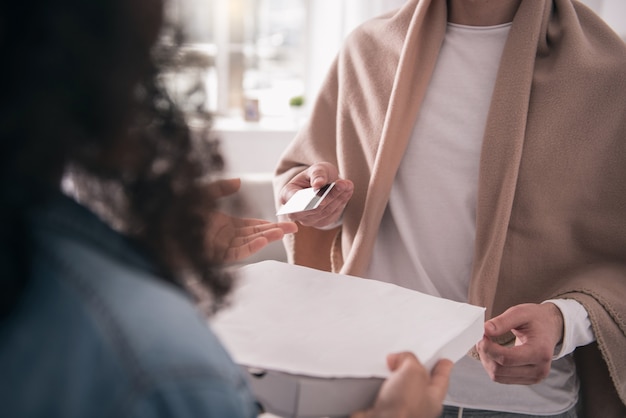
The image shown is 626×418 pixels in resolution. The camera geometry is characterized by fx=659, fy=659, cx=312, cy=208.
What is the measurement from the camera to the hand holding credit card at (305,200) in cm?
112

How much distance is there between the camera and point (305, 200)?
1.15m

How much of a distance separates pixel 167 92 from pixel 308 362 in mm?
322

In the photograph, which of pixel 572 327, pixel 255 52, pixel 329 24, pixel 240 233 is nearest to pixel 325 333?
pixel 240 233

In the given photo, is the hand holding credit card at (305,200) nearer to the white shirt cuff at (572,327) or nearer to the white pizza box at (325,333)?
the white pizza box at (325,333)

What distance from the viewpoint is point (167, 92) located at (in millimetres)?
543

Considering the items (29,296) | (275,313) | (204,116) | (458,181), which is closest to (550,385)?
(458,181)

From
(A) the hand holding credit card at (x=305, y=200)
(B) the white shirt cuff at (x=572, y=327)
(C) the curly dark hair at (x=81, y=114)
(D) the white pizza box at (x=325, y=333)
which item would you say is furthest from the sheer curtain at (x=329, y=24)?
(C) the curly dark hair at (x=81, y=114)

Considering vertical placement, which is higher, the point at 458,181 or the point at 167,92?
the point at 167,92

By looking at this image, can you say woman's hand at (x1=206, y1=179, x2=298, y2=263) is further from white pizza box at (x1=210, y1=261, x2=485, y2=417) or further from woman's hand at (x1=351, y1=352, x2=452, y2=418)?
woman's hand at (x1=351, y1=352, x2=452, y2=418)

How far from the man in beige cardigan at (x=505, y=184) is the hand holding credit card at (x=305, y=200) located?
0.02m

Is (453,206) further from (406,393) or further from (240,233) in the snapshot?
(406,393)

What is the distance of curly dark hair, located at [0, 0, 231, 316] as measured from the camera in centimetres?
42

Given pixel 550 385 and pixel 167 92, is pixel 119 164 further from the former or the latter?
pixel 550 385

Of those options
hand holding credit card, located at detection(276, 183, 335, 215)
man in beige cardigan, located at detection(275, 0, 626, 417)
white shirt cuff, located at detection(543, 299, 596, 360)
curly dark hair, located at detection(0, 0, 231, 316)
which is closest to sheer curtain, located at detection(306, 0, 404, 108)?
man in beige cardigan, located at detection(275, 0, 626, 417)
